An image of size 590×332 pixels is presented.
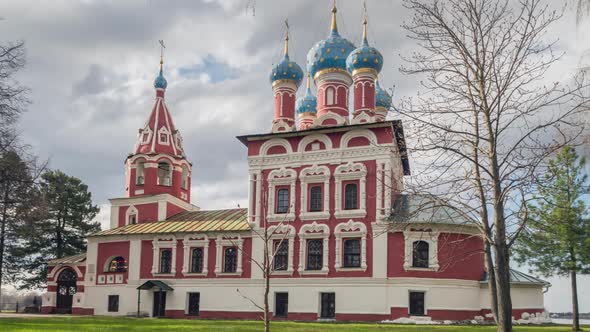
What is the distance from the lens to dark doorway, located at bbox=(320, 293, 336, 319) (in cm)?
2617

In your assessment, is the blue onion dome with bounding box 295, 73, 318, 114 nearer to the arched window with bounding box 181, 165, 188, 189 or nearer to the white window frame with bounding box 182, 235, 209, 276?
the arched window with bounding box 181, 165, 188, 189

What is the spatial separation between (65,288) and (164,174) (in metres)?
8.24

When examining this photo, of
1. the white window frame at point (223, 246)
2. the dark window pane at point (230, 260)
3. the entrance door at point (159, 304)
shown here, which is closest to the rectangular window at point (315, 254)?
the white window frame at point (223, 246)

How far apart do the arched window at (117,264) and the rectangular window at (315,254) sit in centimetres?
1059

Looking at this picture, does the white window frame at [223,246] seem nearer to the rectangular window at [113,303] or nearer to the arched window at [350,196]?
the arched window at [350,196]

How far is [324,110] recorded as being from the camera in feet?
97.8

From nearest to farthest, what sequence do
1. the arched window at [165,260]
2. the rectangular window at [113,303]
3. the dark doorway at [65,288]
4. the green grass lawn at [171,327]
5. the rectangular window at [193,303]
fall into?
the green grass lawn at [171,327], the rectangular window at [193,303], the arched window at [165,260], the rectangular window at [113,303], the dark doorway at [65,288]

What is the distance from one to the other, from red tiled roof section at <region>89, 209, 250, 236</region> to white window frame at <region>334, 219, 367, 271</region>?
458cm

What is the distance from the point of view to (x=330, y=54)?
99.5ft

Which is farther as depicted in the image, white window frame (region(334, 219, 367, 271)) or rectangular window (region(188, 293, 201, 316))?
rectangular window (region(188, 293, 201, 316))

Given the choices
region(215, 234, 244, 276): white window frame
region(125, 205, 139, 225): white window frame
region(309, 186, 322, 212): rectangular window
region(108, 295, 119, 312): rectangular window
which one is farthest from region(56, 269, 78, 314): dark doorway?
region(309, 186, 322, 212): rectangular window

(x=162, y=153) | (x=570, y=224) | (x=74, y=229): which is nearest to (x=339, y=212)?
(x=570, y=224)

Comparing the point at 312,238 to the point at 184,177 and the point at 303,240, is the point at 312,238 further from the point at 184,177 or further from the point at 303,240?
the point at 184,177

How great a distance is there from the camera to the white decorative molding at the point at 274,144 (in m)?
28.3
